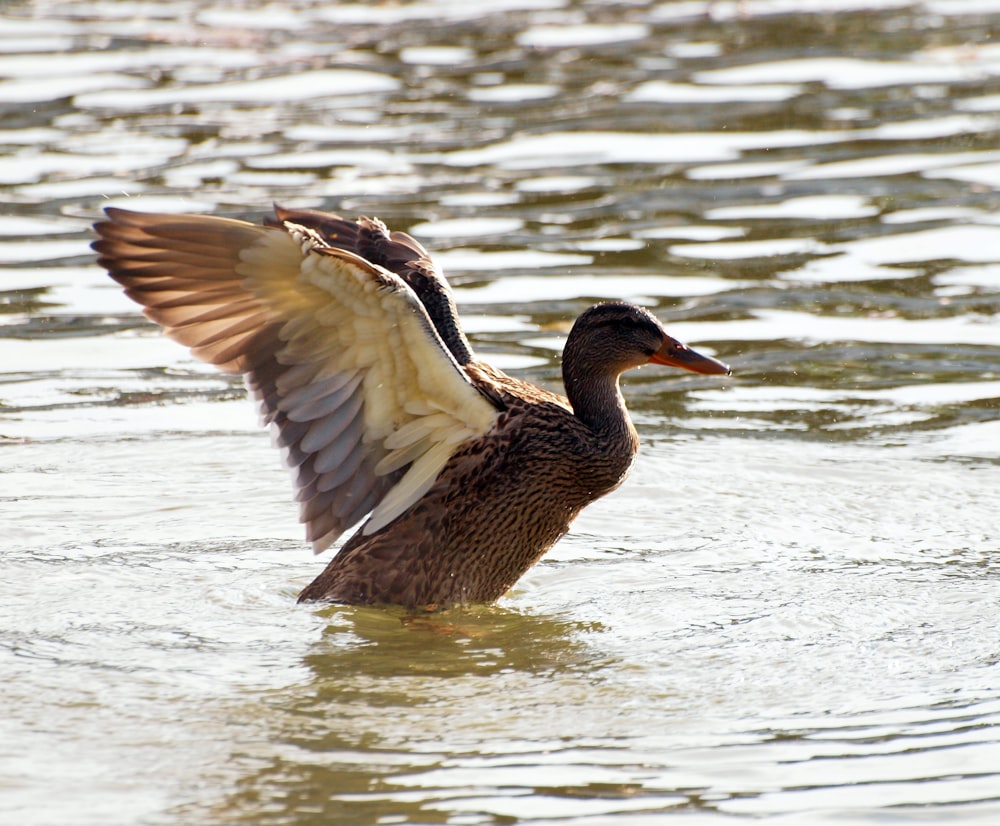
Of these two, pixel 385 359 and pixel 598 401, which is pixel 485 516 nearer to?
pixel 598 401

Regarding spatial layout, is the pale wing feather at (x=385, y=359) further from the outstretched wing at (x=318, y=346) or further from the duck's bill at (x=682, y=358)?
the duck's bill at (x=682, y=358)

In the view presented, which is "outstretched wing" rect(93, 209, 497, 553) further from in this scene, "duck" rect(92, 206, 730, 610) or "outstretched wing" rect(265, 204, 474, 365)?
"outstretched wing" rect(265, 204, 474, 365)

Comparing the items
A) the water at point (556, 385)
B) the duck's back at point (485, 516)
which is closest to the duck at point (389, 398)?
the duck's back at point (485, 516)

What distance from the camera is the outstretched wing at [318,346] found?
18.3ft

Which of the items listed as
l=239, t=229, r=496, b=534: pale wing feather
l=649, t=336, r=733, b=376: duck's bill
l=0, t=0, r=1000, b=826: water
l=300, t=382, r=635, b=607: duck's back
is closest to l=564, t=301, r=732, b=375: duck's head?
l=649, t=336, r=733, b=376: duck's bill

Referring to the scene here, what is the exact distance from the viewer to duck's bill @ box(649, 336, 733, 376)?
6.67 metres

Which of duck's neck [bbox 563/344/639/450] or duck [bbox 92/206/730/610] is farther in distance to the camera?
duck's neck [bbox 563/344/639/450]

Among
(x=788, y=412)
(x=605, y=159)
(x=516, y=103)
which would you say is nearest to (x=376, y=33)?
(x=516, y=103)

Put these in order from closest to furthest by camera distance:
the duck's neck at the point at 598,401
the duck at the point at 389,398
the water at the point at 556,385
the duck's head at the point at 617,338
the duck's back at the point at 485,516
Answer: the water at the point at 556,385 → the duck at the point at 389,398 → the duck's back at the point at 485,516 → the duck's neck at the point at 598,401 → the duck's head at the point at 617,338

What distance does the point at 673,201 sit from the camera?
443 inches

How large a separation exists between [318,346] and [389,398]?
12.2 inches

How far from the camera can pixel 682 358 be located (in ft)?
22.0

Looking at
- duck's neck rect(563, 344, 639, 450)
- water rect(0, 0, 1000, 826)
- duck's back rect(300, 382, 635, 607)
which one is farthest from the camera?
duck's neck rect(563, 344, 639, 450)

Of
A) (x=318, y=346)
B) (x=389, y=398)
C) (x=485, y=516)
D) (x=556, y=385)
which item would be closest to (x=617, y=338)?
(x=485, y=516)
